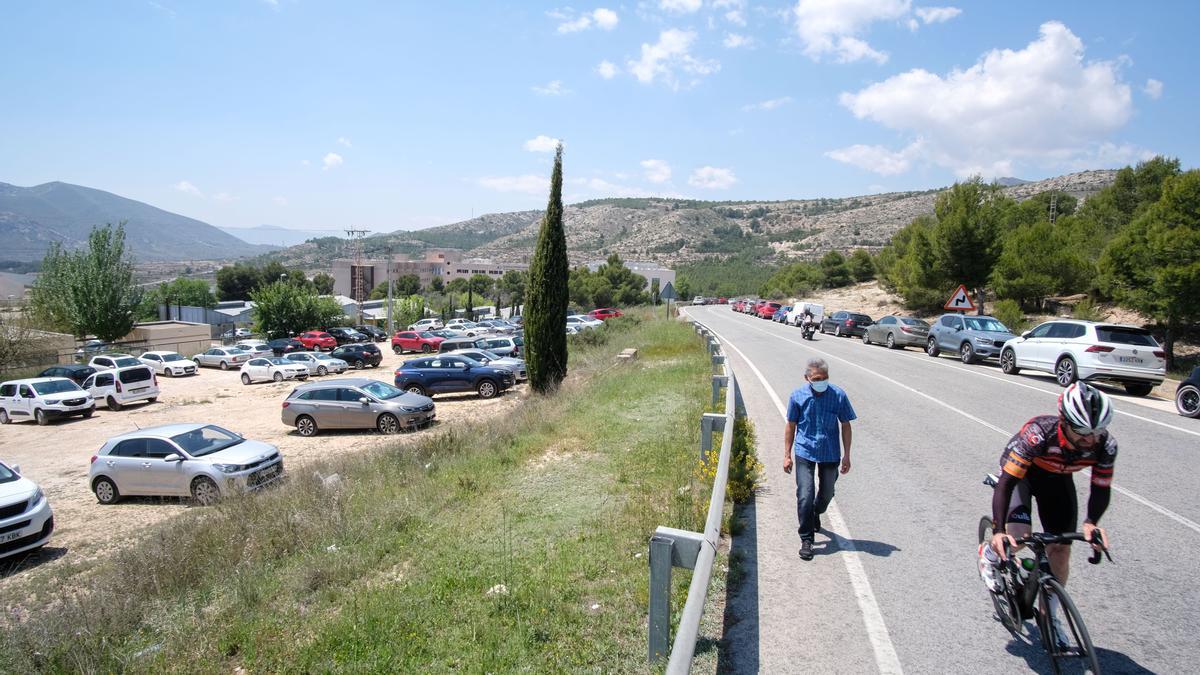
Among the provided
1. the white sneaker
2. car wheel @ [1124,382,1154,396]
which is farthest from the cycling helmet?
car wheel @ [1124,382,1154,396]

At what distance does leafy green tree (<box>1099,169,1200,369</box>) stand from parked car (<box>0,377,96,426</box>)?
133 ft

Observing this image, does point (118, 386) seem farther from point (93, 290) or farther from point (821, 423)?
point (821, 423)

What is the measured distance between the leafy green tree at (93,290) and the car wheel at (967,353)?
5586 cm

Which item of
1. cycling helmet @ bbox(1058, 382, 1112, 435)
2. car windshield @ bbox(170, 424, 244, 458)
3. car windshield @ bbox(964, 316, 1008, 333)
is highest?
cycling helmet @ bbox(1058, 382, 1112, 435)

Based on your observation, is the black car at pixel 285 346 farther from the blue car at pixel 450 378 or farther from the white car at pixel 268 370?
the blue car at pixel 450 378

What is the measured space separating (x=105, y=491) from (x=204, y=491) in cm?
298

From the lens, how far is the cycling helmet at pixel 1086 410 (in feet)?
11.4

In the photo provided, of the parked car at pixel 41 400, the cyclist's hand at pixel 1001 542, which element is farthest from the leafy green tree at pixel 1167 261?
the parked car at pixel 41 400

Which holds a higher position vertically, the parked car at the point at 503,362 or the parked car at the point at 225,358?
the parked car at the point at 503,362

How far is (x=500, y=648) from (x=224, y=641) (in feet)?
7.33

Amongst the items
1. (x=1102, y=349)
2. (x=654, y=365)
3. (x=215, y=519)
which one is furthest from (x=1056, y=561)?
(x=654, y=365)

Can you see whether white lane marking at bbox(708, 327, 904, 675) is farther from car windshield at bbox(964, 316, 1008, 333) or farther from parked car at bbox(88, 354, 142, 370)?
parked car at bbox(88, 354, 142, 370)

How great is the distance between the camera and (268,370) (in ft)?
115

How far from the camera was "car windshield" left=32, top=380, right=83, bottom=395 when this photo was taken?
24.8 m
